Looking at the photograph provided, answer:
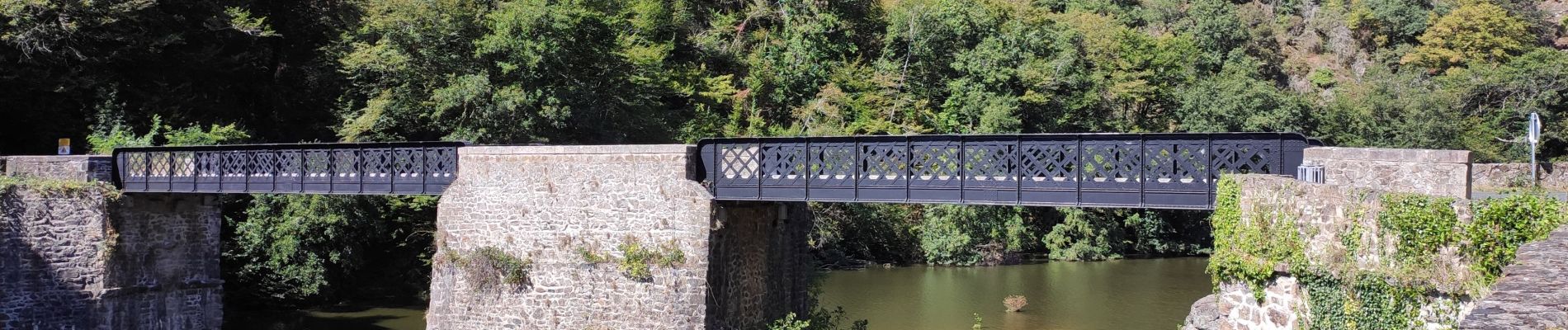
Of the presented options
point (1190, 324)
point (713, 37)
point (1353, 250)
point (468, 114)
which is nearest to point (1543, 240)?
point (1353, 250)

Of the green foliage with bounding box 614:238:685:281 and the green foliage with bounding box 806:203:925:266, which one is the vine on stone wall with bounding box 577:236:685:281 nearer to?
the green foliage with bounding box 614:238:685:281

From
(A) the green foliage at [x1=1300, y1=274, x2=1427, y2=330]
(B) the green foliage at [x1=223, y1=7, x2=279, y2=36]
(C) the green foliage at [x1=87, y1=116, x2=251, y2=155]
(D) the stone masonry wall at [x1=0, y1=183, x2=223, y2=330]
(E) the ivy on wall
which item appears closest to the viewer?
(E) the ivy on wall

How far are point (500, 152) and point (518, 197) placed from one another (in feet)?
2.22

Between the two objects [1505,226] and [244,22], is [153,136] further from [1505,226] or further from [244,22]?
[1505,226]

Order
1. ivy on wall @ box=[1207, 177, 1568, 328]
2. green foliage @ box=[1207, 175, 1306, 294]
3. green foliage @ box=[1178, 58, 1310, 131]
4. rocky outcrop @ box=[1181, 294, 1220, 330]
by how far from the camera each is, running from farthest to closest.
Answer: green foliage @ box=[1178, 58, 1310, 131] < rocky outcrop @ box=[1181, 294, 1220, 330] < green foliage @ box=[1207, 175, 1306, 294] < ivy on wall @ box=[1207, 177, 1568, 328]

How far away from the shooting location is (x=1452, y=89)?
4153 centimetres

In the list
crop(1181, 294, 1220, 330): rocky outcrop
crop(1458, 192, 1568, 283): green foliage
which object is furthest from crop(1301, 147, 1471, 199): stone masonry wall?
crop(1181, 294, 1220, 330): rocky outcrop

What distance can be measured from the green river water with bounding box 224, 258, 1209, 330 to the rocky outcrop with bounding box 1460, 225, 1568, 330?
706 inches

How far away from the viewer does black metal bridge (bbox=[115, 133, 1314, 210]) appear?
12555mm

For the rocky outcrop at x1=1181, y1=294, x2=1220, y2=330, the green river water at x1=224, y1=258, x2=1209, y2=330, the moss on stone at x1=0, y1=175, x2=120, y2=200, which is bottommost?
the green river water at x1=224, y1=258, x2=1209, y2=330

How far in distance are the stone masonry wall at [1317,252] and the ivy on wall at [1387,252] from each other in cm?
1

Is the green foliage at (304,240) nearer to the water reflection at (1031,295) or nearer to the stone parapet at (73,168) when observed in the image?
the stone parapet at (73,168)

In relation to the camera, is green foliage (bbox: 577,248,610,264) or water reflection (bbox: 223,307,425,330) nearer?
green foliage (bbox: 577,248,610,264)

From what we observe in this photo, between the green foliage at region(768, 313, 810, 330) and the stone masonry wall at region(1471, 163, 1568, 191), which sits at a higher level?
the stone masonry wall at region(1471, 163, 1568, 191)
